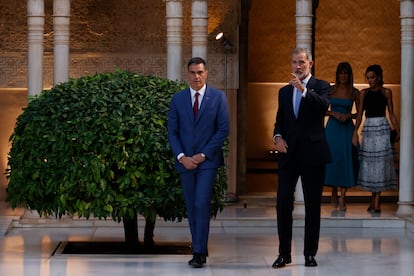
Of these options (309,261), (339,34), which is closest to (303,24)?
(339,34)

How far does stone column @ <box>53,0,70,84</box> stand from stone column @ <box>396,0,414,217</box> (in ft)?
13.2

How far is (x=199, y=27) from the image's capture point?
1510 cm

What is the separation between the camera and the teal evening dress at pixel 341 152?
15445mm

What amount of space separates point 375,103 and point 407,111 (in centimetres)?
45

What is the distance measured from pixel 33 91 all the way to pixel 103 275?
4.77m

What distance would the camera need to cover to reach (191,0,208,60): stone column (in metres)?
15.1

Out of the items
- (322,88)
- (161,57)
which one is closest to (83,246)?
(322,88)

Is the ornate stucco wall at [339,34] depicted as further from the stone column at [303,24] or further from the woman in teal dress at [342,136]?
the stone column at [303,24]

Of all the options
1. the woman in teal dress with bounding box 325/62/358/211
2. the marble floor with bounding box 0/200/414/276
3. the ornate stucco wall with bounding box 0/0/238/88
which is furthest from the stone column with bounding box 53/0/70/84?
the woman in teal dress with bounding box 325/62/358/211

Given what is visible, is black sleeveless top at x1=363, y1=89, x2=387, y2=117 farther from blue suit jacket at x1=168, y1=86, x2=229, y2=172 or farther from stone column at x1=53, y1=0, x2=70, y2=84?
blue suit jacket at x1=168, y1=86, x2=229, y2=172

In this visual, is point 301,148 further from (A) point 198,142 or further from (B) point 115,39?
(B) point 115,39

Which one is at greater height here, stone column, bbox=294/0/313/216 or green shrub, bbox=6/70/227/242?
stone column, bbox=294/0/313/216

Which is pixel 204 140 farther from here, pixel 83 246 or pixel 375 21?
pixel 375 21

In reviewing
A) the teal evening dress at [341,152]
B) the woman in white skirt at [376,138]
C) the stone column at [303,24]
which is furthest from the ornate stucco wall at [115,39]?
the woman in white skirt at [376,138]
